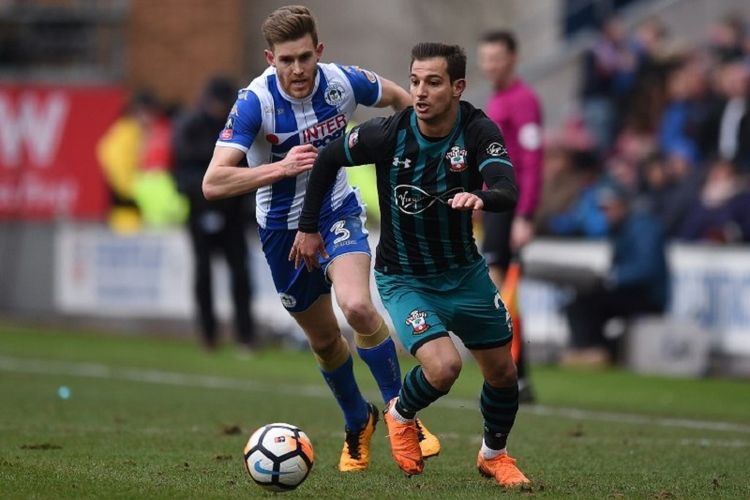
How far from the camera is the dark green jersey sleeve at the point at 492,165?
6652 millimetres

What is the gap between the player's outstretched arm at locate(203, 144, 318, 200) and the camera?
7.39m

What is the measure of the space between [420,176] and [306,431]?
2.89m

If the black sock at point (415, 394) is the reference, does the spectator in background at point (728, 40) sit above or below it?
above

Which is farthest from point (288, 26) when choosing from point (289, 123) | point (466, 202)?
point (466, 202)

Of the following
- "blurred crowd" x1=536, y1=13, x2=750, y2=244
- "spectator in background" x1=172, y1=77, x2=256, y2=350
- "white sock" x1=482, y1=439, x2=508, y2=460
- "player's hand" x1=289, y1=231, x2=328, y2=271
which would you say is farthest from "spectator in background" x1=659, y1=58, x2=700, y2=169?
"white sock" x1=482, y1=439, x2=508, y2=460

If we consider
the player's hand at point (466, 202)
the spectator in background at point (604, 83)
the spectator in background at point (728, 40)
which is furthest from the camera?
the spectator in background at point (604, 83)

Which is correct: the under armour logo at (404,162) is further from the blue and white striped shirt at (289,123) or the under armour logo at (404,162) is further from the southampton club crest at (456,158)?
the blue and white striped shirt at (289,123)

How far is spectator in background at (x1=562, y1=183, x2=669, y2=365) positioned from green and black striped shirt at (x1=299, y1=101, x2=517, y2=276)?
7.94 m

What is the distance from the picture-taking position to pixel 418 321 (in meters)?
7.10

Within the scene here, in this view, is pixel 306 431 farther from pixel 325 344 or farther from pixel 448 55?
pixel 448 55

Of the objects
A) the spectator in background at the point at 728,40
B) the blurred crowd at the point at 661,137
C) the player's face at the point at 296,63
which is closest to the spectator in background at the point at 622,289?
the blurred crowd at the point at 661,137

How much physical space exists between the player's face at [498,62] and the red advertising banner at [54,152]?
41.8 ft

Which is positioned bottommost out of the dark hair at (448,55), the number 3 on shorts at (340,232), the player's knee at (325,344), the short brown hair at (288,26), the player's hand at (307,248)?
the player's knee at (325,344)

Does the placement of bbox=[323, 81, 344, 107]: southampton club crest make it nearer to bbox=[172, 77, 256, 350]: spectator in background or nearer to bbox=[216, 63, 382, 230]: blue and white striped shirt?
bbox=[216, 63, 382, 230]: blue and white striped shirt
